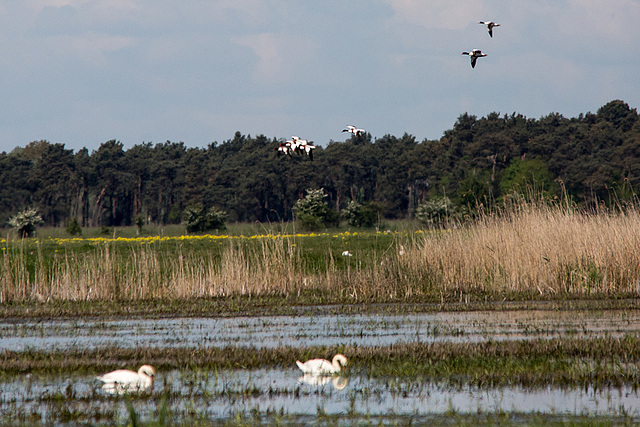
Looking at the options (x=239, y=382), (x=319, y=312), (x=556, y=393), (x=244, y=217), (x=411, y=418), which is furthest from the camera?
(x=244, y=217)

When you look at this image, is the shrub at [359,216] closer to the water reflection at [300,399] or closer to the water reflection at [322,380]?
the water reflection at [322,380]

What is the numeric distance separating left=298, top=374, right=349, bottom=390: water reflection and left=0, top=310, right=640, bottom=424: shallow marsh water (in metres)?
0.01

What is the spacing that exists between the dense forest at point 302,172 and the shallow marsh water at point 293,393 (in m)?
51.2

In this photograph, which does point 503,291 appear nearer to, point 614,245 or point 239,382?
point 614,245

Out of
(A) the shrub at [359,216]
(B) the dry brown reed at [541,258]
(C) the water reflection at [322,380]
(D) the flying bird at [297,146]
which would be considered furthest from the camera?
→ (A) the shrub at [359,216]

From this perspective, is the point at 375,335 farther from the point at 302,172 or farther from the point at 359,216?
the point at 302,172

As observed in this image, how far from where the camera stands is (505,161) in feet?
216

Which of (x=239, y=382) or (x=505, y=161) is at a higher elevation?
(x=505, y=161)

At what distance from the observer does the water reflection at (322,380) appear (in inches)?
299

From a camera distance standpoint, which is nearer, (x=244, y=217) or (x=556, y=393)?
(x=556, y=393)

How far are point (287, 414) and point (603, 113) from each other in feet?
250

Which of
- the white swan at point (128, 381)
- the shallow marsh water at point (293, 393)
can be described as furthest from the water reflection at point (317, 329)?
the white swan at point (128, 381)

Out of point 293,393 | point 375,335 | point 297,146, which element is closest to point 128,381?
point 293,393

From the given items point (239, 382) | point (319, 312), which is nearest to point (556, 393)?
point (239, 382)
